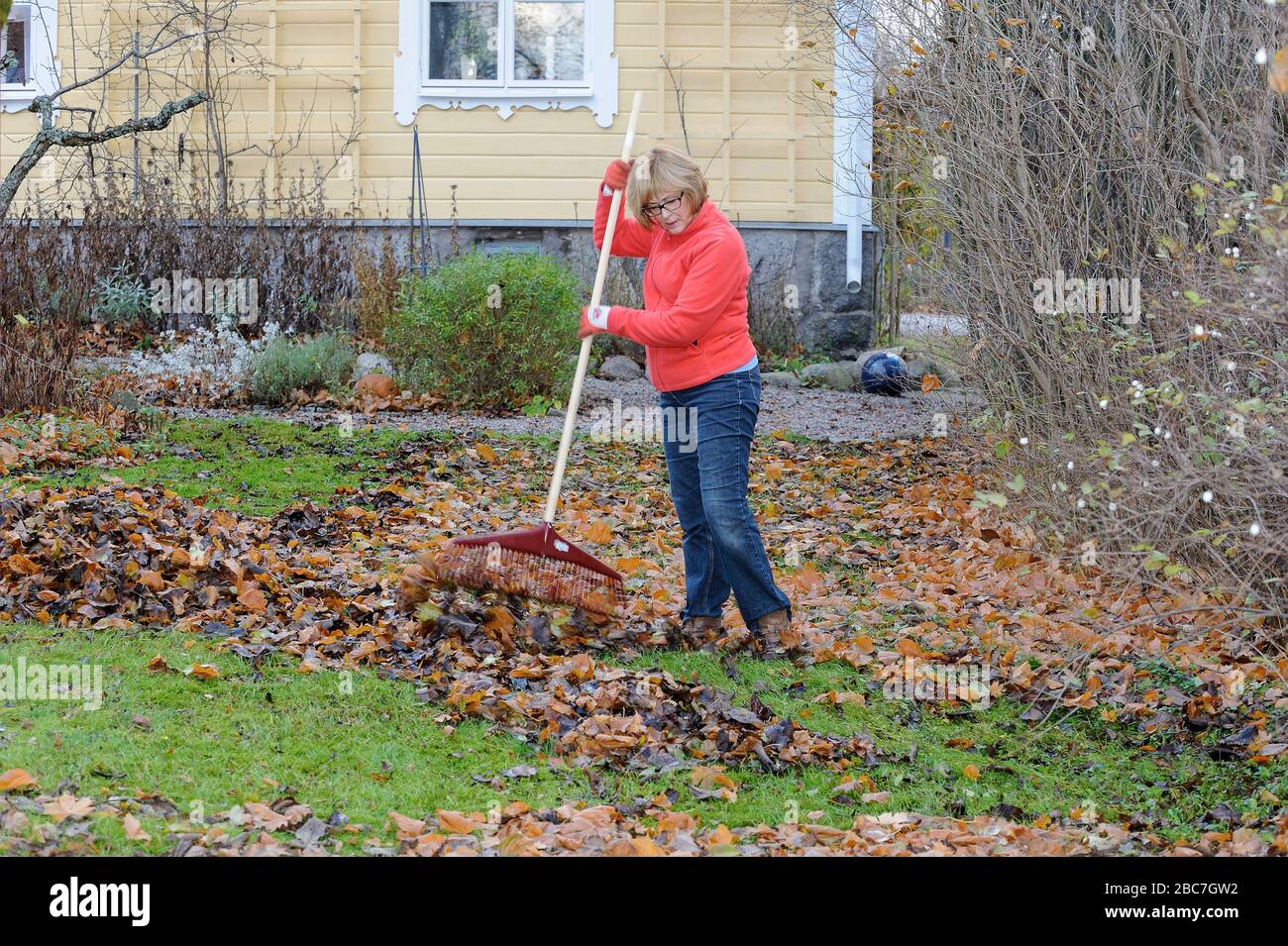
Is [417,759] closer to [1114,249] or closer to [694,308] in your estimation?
[694,308]

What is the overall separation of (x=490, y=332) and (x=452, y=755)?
676cm

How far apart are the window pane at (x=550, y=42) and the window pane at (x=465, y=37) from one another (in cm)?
29

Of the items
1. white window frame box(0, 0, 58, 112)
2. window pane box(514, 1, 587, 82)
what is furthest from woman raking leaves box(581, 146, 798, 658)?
white window frame box(0, 0, 58, 112)

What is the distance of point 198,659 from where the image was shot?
16.6ft

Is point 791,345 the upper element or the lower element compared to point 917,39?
lower

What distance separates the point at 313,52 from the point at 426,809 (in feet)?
37.7

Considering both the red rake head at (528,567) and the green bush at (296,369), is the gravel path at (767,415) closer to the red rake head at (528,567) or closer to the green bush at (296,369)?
the green bush at (296,369)

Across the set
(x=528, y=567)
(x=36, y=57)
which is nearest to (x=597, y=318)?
(x=528, y=567)

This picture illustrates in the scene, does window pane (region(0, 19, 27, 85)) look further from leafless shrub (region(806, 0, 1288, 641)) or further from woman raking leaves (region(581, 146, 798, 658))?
woman raking leaves (region(581, 146, 798, 658))

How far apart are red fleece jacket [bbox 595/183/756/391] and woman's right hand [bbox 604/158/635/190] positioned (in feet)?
0.89

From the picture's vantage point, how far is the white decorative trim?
13.7m

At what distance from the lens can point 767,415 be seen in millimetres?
11516

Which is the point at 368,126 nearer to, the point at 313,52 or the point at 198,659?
the point at 313,52
